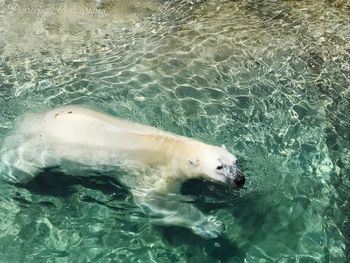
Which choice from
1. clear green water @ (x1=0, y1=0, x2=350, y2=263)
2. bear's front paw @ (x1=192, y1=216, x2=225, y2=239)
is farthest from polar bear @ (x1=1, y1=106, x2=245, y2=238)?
clear green water @ (x1=0, y1=0, x2=350, y2=263)

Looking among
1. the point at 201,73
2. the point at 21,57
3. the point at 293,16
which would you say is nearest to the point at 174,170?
the point at 201,73

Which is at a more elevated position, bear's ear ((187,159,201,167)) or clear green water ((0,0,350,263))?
bear's ear ((187,159,201,167))

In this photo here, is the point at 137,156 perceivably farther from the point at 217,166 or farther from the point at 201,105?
the point at 201,105

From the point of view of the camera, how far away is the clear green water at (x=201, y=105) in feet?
20.1

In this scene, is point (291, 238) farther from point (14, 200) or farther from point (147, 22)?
point (147, 22)

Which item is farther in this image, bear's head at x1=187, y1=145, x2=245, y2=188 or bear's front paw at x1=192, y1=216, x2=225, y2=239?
bear's front paw at x1=192, y1=216, x2=225, y2=239

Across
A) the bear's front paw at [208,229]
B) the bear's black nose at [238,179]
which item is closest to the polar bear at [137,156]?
the bear's front paw at [208,229]

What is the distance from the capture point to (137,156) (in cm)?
602

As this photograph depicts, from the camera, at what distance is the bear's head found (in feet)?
18.3

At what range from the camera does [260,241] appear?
20.2 feet

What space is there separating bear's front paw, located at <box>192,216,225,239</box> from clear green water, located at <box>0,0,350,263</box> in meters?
0.08

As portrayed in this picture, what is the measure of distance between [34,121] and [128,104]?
1.66 metres

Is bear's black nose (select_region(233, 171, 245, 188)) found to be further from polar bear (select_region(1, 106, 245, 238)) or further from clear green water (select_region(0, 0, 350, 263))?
clear green water (select_region(0, 0, 350, 263))

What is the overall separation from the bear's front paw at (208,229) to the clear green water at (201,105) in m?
→ 0.08
